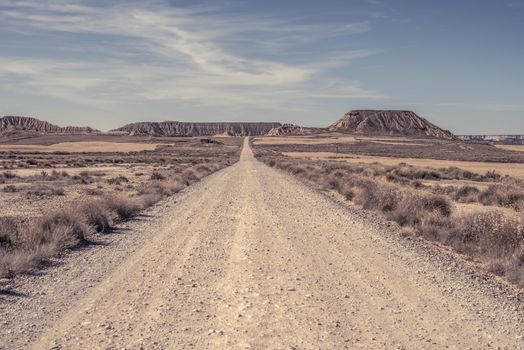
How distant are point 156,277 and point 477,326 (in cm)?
510

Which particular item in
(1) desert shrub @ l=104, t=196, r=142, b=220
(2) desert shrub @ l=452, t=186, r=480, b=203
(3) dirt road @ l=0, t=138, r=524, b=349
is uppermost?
(3) dirt road @ l=0, t=138, r=524, b=349

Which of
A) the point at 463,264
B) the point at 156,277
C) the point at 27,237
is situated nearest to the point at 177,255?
the point at 156,277

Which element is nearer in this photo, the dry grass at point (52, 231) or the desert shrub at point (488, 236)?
the dry grass at point (52, 231)

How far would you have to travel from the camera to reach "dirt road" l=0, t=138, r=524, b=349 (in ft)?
20.0

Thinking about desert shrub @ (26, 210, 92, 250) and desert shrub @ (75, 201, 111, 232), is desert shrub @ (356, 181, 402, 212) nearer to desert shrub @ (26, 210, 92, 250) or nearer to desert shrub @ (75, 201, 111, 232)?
desert shrub @ (75, 201, 111, 232)

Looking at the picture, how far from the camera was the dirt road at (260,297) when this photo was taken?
241 inches

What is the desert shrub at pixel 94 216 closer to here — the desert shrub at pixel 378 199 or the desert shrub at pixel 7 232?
the desert shrub at pixel 7 232

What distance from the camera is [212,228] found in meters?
14.4

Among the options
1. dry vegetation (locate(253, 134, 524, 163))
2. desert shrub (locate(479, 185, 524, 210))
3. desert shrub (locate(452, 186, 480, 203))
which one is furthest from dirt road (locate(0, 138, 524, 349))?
dry vegetation (locate(253, 134, 524, 163))

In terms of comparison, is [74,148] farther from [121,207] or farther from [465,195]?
[121,207]

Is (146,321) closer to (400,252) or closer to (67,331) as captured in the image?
(67,331)

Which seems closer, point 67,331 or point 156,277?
point 67,331

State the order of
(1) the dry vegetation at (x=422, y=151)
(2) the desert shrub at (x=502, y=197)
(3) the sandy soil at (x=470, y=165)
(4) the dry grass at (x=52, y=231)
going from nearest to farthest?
(4) the dry grass at (x=52, y=231) → (2) the desert shrub at (x=502, y=197) → (3) the sandy soil at (x=470, y=165) → (1) the dry vegetation at (x=422, y=151)

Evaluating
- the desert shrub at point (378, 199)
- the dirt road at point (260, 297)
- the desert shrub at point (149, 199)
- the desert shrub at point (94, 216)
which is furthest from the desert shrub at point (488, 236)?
the desert shrub at point (149, 199)
